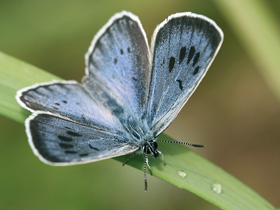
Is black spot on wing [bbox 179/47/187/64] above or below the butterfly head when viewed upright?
above

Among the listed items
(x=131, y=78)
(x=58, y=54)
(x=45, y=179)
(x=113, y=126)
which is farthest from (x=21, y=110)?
(x=58, y=54)

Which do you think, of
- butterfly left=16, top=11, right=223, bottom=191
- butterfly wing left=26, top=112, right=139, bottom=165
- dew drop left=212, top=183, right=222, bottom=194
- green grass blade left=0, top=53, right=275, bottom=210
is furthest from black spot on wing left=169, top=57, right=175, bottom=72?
dew drop left=212, top=183, right=222, bottom=194

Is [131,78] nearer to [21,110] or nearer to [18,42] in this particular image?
[21,110]

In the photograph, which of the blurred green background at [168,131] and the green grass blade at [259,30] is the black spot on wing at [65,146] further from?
the green grass blade at [259,30]

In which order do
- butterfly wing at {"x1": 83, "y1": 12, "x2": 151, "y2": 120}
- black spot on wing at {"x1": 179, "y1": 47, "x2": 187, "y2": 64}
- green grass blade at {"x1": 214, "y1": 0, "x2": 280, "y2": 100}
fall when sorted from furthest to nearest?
green grass blade at {"x1": 214, "y1": 0, "x2": 280, "y2": 100} → butterfly wing at {"x1": 83, "y1": 12, "x2": 151, "y2": 120} → black spot on wing at {"x1": 179, "y1": 47, "x2": 187, "y2": 64}

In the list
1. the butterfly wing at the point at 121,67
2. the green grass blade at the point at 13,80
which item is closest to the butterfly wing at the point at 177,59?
the butterfly wing at the point at 121,67

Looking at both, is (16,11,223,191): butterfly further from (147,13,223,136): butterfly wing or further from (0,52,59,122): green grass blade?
(0,52,59,122): green grass blade

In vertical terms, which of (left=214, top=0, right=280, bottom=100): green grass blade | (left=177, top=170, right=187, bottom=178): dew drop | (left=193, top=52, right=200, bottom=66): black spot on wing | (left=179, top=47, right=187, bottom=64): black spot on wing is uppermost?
(left=214, top=0, right=280, bottom=100): green grass blade
